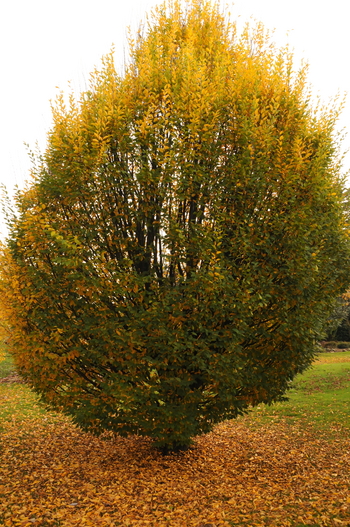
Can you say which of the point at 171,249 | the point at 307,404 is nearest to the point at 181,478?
the point at 171,249

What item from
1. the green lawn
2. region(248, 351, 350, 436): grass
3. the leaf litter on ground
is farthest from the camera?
the green lawn

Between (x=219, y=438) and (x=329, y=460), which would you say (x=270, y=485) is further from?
(x=219, y=438)

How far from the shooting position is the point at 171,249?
8.05 metres

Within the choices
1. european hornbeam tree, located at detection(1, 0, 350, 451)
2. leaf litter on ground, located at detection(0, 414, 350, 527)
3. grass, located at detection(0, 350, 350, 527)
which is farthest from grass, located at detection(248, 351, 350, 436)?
european hornbeam tree, located at detection(1, 0, 350, 451)

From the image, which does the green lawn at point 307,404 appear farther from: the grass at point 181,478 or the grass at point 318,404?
the grass at point 181,478

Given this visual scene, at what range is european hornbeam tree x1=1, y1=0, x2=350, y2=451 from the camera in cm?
773

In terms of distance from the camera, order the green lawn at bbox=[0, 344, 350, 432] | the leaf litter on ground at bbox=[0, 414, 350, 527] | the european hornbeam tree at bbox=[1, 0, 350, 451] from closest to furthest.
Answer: the leaf litter on ground at bbox=[0, 414, 350, 527], the european hornbeam tree at bbox=[1, 0, 350, 451], the green lawn at bbox=[0, 344, 350, 432]

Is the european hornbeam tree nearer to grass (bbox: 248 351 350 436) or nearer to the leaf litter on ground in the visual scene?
the leaf litter on ground

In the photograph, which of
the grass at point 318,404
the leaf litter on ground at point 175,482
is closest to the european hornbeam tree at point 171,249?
the leaf litter on ground at point 175,482

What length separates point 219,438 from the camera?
12766 mm

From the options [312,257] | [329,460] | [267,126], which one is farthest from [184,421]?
[267,126]

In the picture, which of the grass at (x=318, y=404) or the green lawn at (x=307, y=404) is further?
the green lawn at (x=307, y=404)

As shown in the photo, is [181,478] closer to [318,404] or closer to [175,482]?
[175,482]

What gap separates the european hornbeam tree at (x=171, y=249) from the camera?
25.3 ft
